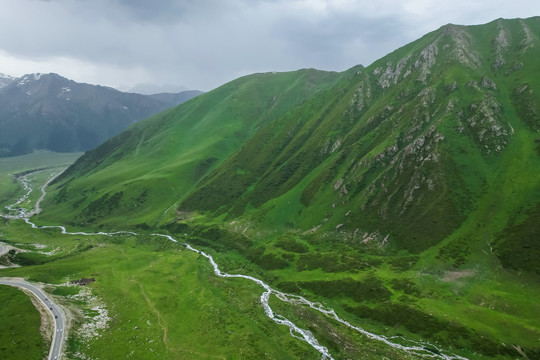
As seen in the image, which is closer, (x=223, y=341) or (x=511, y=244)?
(x=223, y=341)

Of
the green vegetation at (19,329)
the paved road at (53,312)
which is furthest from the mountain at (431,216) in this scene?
the green vegetation at (19,329)

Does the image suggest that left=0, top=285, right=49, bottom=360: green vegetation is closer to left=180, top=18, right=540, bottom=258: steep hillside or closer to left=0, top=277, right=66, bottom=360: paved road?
left=0, top=277, right=66, bottom=360: paved road

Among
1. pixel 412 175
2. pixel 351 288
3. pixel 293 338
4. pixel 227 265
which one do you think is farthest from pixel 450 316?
pixel 227 265

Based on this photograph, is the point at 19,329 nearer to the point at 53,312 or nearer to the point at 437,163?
the point at 53,312

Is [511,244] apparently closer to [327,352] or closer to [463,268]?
[463,268]

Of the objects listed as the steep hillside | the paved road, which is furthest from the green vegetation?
the steep hillside
